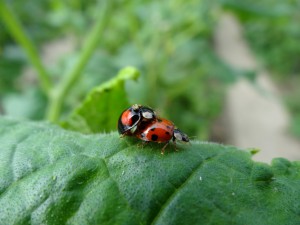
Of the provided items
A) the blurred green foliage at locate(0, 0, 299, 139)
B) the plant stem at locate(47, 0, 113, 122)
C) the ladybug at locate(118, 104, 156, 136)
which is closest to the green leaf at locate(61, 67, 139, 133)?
the ladybug at locate(118, 104, 156, 136)

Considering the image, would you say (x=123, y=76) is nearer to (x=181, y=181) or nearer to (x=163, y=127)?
(x=163, y=127)

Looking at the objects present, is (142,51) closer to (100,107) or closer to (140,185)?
(100,107)

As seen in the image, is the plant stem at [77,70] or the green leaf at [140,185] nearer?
the green leaf at [140,185]

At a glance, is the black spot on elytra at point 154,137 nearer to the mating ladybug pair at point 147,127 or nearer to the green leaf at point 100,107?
the mating ladybug pair at point 147,127

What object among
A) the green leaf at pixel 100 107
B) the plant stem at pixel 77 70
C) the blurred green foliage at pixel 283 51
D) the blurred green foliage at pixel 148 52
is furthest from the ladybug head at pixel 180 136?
the blurred green foliage at pixel 283 51

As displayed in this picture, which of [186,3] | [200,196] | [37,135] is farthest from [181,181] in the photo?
[186,3]
